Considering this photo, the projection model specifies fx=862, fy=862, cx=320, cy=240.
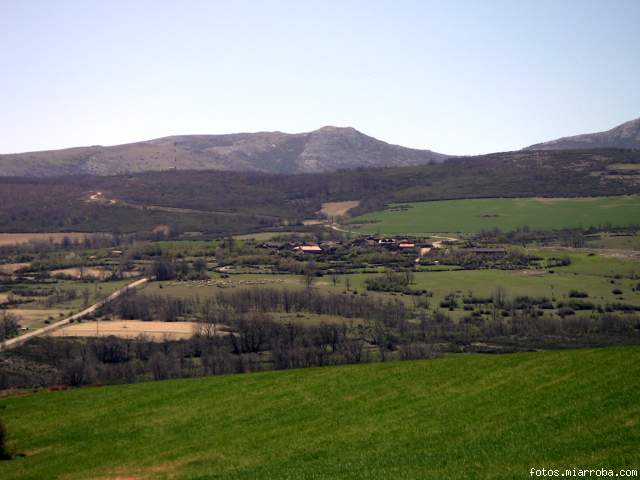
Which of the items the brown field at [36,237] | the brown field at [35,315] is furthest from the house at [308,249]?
the brown field at [35,315]

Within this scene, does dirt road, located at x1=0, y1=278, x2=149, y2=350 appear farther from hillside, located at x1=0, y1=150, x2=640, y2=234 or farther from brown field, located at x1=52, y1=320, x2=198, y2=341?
hillside, located at x1=0, y1=150, x2=640, y2=234

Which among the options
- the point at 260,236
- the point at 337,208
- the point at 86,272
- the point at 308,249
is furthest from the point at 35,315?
the point at 337,208

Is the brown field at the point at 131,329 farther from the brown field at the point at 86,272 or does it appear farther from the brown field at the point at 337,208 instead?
the brown field at the point at 337,208

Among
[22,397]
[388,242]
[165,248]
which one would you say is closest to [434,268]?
[388,242]

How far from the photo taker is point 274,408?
30328mm

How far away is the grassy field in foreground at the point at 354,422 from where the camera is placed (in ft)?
72.4

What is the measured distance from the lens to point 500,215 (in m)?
130

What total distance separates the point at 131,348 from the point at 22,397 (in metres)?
19.7

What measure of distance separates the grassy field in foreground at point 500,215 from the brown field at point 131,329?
200ft

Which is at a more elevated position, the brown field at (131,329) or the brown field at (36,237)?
the brown field at (36,237)

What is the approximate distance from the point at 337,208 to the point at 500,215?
3739 cm

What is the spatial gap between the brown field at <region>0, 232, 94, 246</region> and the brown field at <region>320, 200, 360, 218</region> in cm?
4376

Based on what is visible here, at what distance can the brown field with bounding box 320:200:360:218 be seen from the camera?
154 metres

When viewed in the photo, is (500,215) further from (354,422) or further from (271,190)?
(354,422)
